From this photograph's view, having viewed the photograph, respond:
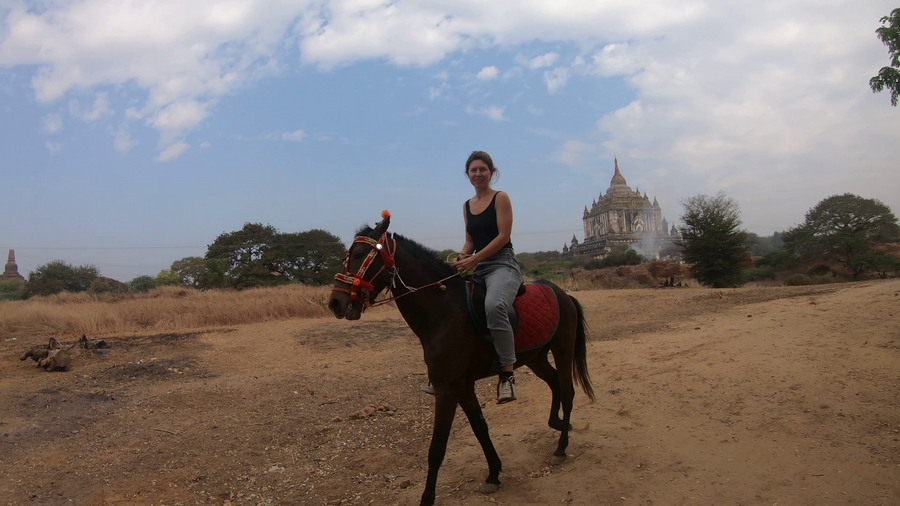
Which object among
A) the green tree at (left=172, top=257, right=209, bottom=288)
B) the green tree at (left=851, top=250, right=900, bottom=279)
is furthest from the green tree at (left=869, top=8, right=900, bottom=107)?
the green tree at (left=172, top=257, right=209, bottom=288)

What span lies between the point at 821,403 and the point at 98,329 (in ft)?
53.1

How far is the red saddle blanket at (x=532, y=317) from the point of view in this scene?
12.7 feet

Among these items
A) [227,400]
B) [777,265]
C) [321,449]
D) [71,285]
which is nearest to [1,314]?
[227,400]

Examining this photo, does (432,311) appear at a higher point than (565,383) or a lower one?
higher

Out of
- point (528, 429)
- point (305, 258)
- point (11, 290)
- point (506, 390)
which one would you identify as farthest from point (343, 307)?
point (11, 290)

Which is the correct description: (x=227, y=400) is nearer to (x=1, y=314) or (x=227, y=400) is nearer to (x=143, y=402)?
(x=143, y=402)

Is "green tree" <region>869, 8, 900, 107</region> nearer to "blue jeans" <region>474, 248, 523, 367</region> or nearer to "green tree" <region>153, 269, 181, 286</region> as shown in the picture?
"blue jeans" <region>474, 248, 523, 367</region>

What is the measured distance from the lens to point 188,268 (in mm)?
46062

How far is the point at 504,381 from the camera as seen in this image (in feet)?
12.4

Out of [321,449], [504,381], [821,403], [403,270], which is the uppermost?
[403,270]

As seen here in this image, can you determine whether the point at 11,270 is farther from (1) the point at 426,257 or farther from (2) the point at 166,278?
(1) the point at 426,257

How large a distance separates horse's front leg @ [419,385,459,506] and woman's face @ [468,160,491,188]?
1.66 metres

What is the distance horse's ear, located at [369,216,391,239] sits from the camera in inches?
144

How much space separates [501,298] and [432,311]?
528 mm
